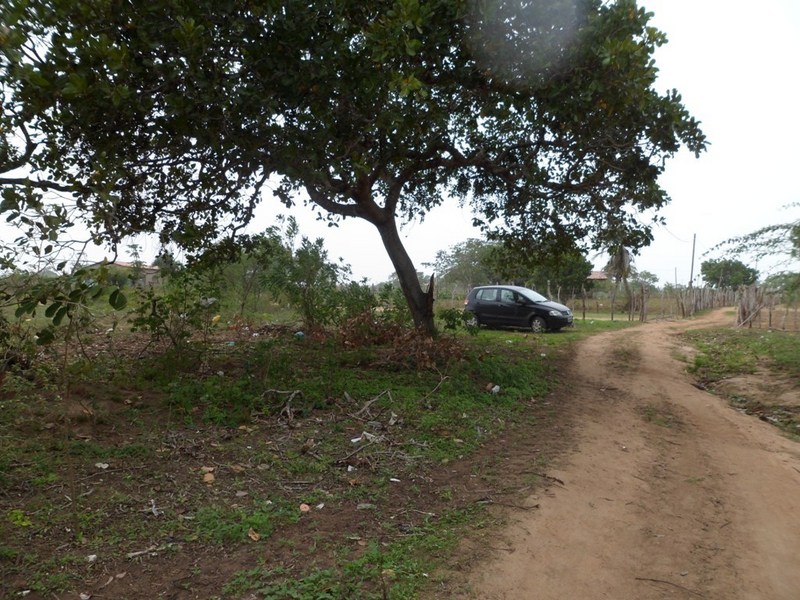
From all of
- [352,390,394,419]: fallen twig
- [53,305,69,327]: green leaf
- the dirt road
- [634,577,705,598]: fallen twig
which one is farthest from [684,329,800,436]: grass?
[53,305,69,327]: green leaf

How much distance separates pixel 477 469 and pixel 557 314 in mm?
12995

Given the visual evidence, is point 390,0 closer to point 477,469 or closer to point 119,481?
point 477,469

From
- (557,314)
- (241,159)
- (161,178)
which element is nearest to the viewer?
(241,159)

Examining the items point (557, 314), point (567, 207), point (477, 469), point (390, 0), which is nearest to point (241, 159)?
point (390, 0)

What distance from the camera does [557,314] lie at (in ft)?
57.2

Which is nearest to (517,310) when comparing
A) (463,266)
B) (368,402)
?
(368,402)

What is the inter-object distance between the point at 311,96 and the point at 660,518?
5.05 meters

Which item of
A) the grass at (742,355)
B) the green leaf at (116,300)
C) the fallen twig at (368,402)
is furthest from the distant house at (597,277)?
the green leaf at (116,300)

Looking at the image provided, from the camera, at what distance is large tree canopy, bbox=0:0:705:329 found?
4.81m

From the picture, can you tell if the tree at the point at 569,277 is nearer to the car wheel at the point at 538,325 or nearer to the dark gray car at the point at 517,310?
the dark gray car at the point at 517,310

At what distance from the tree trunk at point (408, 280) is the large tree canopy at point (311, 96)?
0.83 m

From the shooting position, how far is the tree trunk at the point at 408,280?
10094mm

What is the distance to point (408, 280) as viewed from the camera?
1022 centimetres

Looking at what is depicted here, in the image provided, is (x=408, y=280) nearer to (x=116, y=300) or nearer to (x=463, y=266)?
(x=116, y=300)
